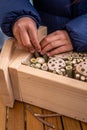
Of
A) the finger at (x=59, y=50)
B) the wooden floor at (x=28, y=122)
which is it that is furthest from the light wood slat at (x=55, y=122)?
the finger at (x=59, y=50)

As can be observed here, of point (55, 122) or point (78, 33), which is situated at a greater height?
point (78, 33)

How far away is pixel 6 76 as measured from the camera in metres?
0.44

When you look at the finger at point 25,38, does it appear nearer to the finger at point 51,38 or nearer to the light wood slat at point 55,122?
the finger at point 51,38

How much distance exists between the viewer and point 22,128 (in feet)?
1.41

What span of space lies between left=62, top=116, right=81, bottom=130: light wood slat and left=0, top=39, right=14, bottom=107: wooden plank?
13cm

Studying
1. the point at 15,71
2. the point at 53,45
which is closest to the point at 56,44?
the point at 53,45

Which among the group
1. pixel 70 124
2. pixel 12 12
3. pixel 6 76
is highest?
pixel 12 12

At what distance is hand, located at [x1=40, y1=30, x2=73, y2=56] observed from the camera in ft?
1.50

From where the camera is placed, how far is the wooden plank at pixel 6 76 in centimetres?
43

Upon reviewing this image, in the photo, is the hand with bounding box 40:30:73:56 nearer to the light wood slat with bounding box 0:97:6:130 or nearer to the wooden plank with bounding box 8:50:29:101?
the wooden plank with bounding box 8:50:29:101

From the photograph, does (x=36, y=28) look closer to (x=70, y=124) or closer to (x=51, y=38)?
(x=51, y=38)

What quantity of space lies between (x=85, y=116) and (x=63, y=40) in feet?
0.57

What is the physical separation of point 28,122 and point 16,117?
0.10ft

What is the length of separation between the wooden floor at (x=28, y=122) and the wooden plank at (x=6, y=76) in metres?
0.03
